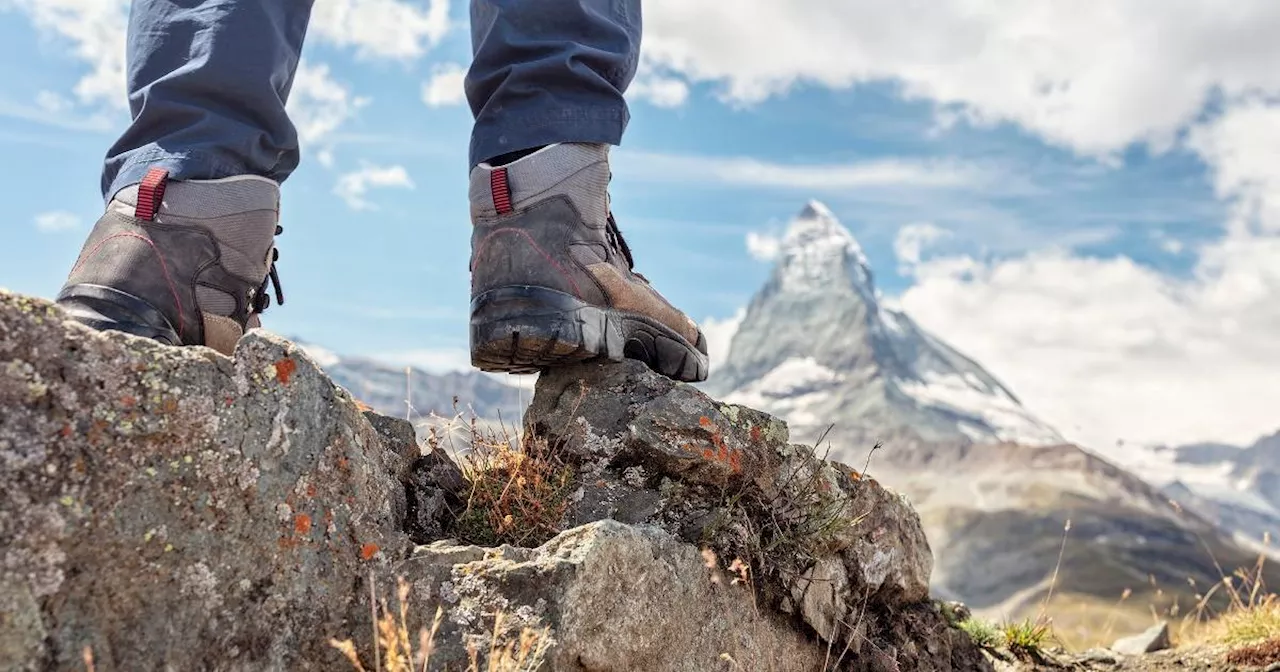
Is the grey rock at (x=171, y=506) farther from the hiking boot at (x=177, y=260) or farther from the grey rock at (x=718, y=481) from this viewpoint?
the grey rock at (x=718, y=481)

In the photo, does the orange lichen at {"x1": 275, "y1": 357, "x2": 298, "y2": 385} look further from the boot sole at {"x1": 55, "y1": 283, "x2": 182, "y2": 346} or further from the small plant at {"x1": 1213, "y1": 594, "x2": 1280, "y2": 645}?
the small plant at {"x1": 1213, "y1": 594, "x2": 1280, "y2": 645}

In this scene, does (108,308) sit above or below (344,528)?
above

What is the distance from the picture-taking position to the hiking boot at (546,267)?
4.71 meters

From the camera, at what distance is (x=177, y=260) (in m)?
4.15

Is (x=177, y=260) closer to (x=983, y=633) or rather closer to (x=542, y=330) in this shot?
(x=542, y=330)

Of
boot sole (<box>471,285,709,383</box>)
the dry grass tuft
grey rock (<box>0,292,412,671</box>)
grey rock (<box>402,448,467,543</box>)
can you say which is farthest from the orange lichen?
boot sole (<box>471,285,709,383</box>)

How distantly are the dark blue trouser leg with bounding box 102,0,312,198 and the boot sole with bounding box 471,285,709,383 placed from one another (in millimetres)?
1215

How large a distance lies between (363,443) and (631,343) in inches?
73.0

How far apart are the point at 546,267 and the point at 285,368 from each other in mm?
1602

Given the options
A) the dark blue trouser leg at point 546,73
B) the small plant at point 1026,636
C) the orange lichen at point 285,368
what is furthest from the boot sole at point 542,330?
the small plant at point 1026,636

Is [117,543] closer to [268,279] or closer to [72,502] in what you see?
[72,502]

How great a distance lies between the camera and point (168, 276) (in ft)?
13.5

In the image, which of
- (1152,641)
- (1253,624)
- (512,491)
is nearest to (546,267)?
(512,491)

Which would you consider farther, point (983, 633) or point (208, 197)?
point (983, 633)
